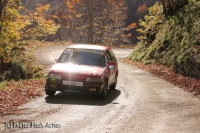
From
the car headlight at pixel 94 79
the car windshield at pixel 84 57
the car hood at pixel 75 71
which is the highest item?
the car windshield at pixel 84 57

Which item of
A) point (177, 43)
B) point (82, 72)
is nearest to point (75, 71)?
point (82, 72)

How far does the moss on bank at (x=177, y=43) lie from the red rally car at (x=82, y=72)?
6.16 meters

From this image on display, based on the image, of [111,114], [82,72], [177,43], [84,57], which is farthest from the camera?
[177,43]

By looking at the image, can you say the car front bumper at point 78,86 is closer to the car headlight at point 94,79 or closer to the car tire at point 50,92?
the car headlight at point 94,79

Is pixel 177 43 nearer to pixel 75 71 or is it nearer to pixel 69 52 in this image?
pixel 69 52

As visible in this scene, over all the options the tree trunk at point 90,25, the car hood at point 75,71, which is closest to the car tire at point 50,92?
the car hood at point 75,71

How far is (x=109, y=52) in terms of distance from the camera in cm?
1268

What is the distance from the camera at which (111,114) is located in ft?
28.4

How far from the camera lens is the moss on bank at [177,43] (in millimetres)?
16969

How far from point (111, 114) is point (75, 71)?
7.71ft

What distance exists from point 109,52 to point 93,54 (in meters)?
1.18

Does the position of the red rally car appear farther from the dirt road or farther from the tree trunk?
the tree trunk

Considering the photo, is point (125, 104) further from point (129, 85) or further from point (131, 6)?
point (131, 6)

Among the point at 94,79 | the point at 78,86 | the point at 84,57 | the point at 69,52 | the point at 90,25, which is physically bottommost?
the point at 78,86
